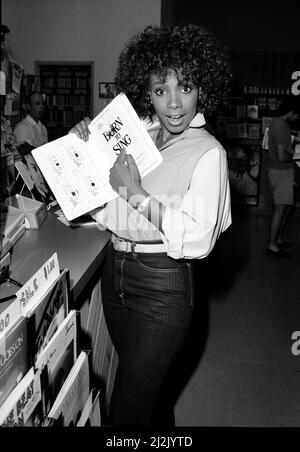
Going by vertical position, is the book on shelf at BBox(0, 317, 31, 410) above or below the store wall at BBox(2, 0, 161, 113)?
below

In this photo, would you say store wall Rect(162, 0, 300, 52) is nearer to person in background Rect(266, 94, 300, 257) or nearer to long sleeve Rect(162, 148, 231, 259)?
person in background Rect(266, 94, 300, 257)

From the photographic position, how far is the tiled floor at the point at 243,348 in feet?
7.61

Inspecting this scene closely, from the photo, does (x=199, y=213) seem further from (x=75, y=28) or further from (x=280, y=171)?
(x=75, y=28)

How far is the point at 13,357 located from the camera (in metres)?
0.83

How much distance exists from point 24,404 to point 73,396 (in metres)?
0.22

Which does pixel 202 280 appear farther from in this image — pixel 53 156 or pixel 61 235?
pixel 53 156

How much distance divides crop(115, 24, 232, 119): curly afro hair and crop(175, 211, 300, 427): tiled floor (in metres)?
1.21

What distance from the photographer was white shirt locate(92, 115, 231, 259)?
119 cm

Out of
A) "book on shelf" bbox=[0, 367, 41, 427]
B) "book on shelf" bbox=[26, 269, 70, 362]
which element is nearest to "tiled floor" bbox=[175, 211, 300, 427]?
"book on shelf" bbox=[26, 269, 70, 362]

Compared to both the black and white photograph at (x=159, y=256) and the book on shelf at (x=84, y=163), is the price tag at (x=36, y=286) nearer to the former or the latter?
the black and white photograph at (x=159, y=256)

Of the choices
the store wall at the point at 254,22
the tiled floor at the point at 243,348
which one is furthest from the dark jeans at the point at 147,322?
the store wall at the point at 254,22

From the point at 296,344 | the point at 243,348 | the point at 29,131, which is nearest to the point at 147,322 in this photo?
the point at 243,348

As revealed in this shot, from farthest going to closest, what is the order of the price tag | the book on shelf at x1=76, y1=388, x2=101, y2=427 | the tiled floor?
the tiled floor → the book on shelf at x1=76, y1=388, x2=101, y2=427 → the price tag

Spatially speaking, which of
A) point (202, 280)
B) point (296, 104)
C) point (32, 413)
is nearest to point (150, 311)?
point (32, 413)
